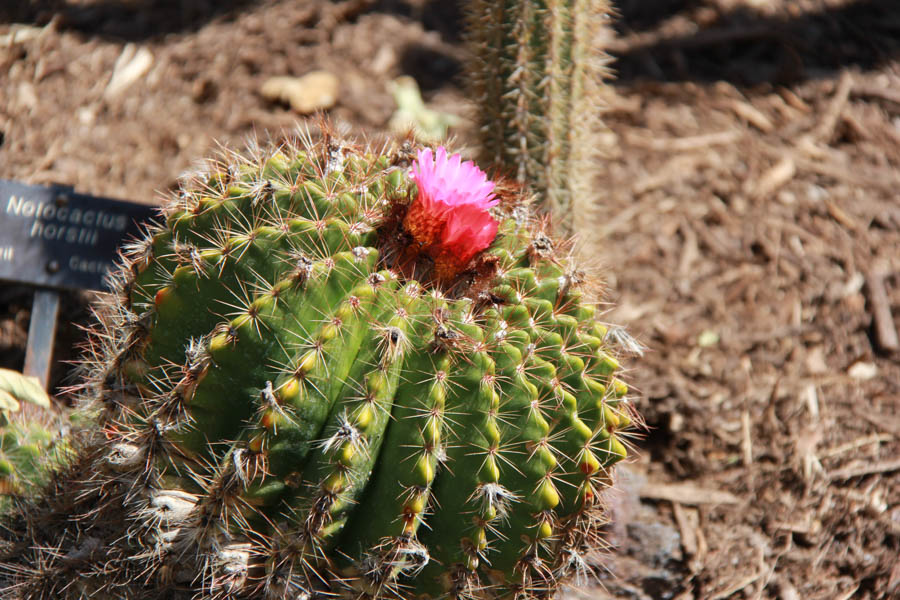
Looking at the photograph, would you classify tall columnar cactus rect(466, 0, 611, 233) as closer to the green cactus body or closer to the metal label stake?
the metal label stake

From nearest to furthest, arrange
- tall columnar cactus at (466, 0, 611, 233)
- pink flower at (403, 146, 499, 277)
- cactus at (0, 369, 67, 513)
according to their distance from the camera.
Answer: pink flower at (403, 146, 499, 277) → cactus at (0, 369, 67, 513) → tall columnar cactus at (466, 0, 611, 233)

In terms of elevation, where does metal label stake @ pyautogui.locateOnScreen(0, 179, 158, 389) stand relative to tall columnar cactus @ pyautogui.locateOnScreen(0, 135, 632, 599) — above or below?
below

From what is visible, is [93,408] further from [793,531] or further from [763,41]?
[763,41]

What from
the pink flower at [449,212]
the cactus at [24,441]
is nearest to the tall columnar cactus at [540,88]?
the pink flower at [449,212]

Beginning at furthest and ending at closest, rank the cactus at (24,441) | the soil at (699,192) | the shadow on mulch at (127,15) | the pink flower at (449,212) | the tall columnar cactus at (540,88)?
the shadow on mulch at (127,15) → the tall columnar cactus at (540,88) → the soil at (699,192) → the cactus at (24,441) → the pink flower at (449,212)

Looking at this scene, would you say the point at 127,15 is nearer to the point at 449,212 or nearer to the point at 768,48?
the point at 449,212

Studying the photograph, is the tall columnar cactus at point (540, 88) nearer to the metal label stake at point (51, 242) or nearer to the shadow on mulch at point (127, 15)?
the metal label stake at point (51, 242)

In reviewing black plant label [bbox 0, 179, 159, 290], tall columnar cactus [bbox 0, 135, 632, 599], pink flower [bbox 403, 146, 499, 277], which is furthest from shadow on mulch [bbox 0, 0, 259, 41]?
pink flower [bbox 403, 146, 499, 277]
